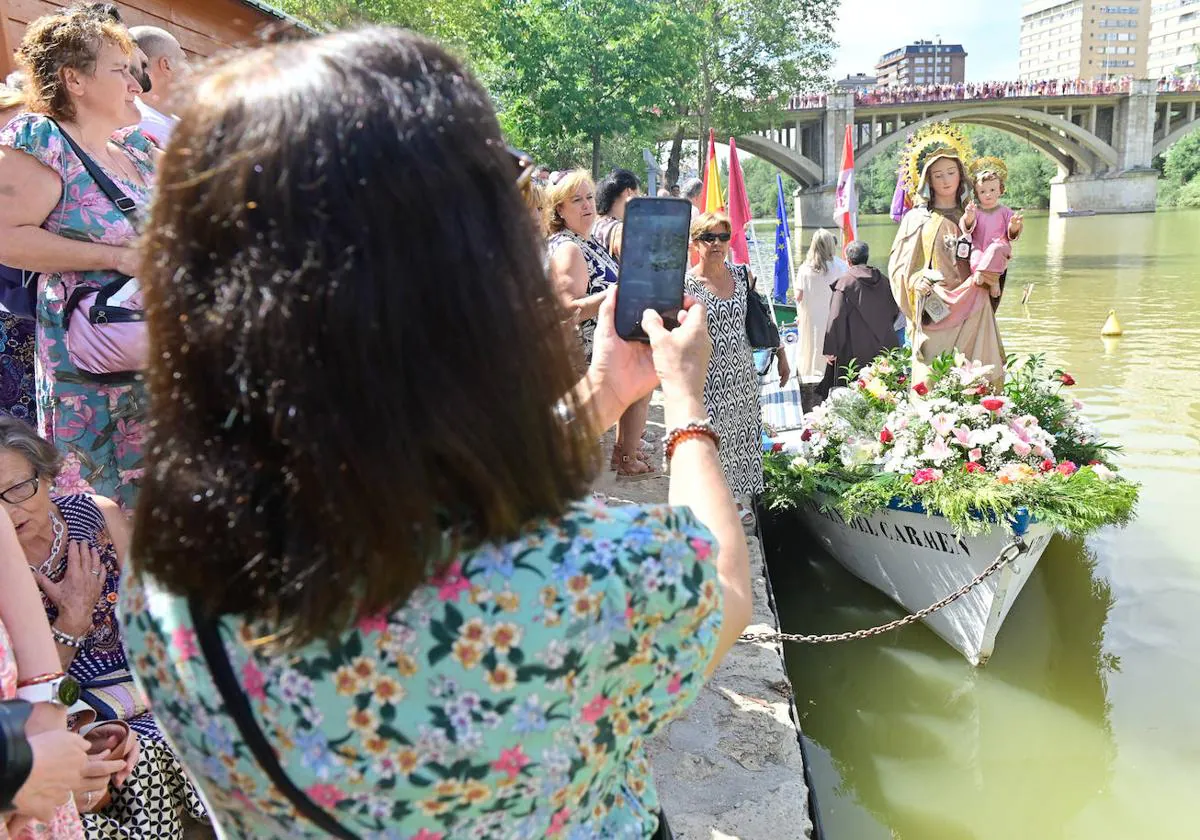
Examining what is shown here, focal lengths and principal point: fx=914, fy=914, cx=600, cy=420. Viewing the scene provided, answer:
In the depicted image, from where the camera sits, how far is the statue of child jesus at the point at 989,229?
5.75 m

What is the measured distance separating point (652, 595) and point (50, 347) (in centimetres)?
222

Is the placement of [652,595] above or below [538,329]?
below

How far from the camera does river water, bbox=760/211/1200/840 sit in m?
3.95

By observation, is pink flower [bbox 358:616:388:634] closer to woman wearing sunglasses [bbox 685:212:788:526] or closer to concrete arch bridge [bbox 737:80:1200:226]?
woman wearing sunglasses [bbox 685:212:788:526]

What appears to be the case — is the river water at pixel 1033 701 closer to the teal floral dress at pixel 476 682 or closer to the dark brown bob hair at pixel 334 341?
the teal floral dress at pixel 476 682

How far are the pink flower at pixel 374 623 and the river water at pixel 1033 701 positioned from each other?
3595 millimetres

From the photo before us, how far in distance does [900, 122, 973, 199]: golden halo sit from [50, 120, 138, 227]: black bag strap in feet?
16.9

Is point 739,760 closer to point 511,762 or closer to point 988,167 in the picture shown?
point 511,762

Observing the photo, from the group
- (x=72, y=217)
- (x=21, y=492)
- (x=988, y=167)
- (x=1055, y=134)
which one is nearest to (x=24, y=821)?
(x=21, y=492)

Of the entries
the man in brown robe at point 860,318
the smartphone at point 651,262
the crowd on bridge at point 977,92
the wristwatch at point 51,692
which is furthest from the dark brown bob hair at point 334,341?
the crowd on bridge at point 977,92

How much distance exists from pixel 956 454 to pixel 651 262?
3.72m

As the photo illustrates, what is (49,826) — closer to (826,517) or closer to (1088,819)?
(1088,819)

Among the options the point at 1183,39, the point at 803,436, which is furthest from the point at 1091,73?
the point at 803,436

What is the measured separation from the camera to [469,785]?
91 centimetres
